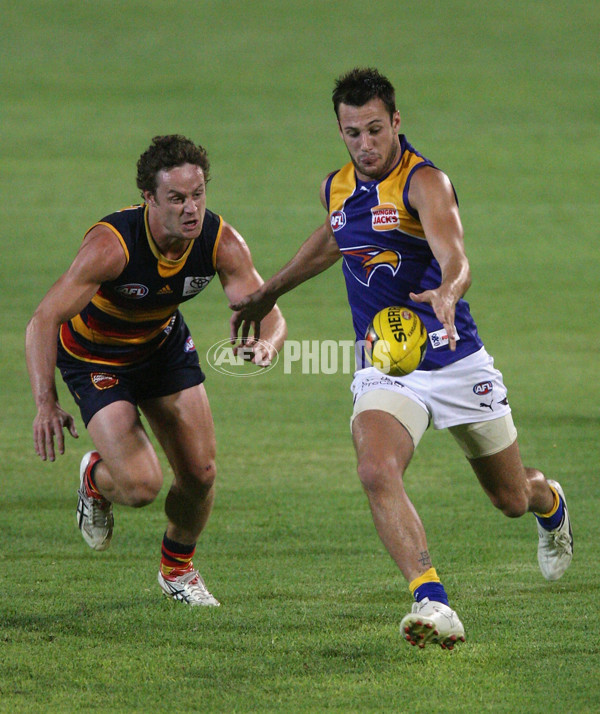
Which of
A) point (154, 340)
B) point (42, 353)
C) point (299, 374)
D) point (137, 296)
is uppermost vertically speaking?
point (137, 296)

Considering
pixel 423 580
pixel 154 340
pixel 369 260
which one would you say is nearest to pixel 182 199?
pixel 154 340

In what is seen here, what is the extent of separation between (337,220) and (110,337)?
1.55 meters

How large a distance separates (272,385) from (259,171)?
11.9 meters

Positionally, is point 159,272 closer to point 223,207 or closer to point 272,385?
point 272,385

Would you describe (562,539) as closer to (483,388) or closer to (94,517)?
(483,388)

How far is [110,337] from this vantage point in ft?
22.7

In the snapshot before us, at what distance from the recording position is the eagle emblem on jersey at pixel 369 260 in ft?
19.9

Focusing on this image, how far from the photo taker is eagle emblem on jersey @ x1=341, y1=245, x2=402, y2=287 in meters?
6.07

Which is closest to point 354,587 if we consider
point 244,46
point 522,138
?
point 522,138

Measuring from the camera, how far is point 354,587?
7.12m

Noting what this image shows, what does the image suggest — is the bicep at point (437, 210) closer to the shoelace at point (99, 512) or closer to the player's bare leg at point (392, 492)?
the player's bare leg at point (392, 492)

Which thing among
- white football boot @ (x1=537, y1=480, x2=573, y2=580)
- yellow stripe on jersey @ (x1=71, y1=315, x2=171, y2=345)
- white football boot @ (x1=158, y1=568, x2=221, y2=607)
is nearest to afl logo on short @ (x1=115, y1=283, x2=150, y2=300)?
yellow stripe on jersey @ (x1=71, y1=315, x2=171, y2=345)

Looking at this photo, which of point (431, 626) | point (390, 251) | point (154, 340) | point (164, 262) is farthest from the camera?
point (154, 340)

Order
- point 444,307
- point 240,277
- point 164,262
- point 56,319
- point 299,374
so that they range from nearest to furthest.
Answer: point 444,307
point 56,319
point 164,262
point 240,277
point 299,374
